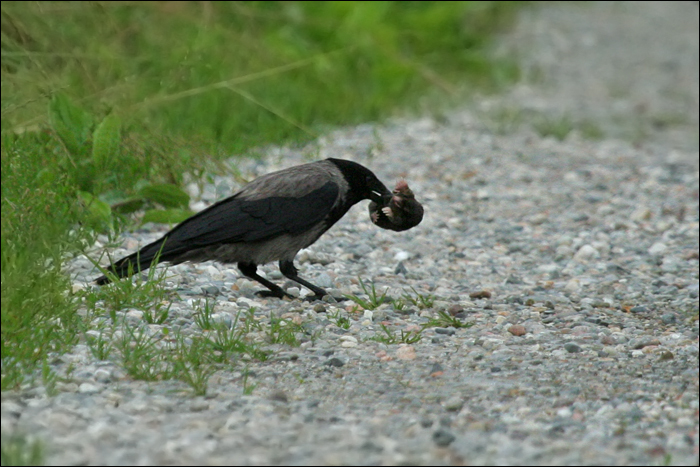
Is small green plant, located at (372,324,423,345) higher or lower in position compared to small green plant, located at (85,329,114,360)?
lower

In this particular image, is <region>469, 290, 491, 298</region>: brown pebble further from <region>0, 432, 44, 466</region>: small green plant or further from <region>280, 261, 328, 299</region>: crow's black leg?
<region>0, 432, 44, 466</region>: small green plant

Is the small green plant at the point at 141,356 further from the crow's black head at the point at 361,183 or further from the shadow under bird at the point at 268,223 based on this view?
the crow's black head at the point at 361,183

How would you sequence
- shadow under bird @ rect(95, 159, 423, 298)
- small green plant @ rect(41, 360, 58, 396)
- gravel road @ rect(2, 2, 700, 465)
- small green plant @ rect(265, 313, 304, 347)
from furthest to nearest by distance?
shadow under bird @ rect(95, 159, 423, 298) → small green plant @ rect(265, 313, 304, 347) → small green plant @ rect(41, 360, 58, 396) → gravel road @ rect(2, 2, 700, 465)

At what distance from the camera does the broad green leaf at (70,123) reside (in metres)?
6.25

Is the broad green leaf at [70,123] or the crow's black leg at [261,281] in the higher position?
the broad green leaf at [70,123]

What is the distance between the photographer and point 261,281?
5715 mm

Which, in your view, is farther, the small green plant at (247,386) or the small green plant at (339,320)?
the small green plant at (339,320)

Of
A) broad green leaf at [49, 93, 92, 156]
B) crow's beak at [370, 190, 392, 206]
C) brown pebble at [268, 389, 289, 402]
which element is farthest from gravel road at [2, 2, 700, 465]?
broad green leaf at [49, 93, 92, 156]

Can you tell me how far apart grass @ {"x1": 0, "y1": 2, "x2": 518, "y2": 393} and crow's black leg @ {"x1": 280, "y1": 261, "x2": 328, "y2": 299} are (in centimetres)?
31

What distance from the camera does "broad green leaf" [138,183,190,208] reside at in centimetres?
654

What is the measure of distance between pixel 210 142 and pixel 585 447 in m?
4.90

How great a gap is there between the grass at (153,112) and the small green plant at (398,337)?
0.27 meters

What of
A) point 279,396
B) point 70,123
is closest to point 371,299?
point 279,396

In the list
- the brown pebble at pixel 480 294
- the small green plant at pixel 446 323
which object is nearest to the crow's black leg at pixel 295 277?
the small green plant at pixel 446 323
